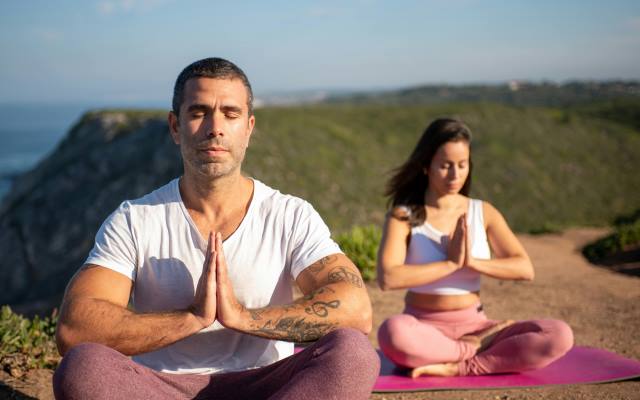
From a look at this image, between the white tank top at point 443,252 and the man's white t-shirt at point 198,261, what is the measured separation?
62.1 inches

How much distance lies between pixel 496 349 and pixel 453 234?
91cm

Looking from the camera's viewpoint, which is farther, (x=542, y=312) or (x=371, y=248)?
(x=371, y=248)

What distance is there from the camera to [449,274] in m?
4.65

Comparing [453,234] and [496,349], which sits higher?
[453,234]

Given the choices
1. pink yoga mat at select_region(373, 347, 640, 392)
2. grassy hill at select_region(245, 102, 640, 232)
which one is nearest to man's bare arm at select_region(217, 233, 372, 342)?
pink yoga mat at select_region(373, 347, 640, 392)

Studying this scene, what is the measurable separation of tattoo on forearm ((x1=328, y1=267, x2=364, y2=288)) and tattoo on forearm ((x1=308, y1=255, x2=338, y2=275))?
6cm

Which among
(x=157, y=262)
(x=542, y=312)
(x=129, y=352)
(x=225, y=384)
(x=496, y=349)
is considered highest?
(x=157, y=262)

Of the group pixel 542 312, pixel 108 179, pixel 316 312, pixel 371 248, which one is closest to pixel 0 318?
pixel 316 312

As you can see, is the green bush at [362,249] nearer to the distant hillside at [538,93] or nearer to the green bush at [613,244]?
the distant hillside at [538,93]

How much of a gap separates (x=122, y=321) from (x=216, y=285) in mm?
472

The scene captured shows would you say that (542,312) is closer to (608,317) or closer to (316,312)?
(608,317)

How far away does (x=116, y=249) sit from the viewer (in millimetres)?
3199

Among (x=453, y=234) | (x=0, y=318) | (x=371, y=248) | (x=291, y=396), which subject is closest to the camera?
(x=291, y=396)

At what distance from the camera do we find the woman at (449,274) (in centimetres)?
459
